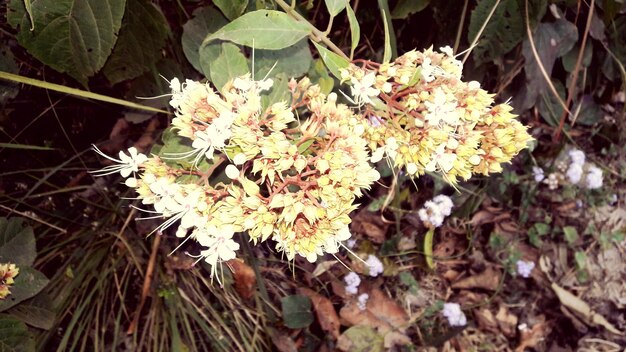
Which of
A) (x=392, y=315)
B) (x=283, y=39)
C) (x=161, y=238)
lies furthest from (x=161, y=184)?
(x=392, y=315)

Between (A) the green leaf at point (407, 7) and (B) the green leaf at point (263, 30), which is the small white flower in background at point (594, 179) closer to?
(A) the green leaf at point (407, 7)

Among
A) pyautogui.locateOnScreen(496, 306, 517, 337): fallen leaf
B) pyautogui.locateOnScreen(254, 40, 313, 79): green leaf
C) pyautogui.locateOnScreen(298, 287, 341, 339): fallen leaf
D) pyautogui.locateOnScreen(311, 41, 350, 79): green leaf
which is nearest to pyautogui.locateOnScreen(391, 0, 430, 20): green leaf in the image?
pyautogui.locateOnScreen(254, 40, 313, 79): green leaf

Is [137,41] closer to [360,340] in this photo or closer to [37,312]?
[37,312]

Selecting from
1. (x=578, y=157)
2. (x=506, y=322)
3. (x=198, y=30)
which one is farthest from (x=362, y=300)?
(x=198, y=30)

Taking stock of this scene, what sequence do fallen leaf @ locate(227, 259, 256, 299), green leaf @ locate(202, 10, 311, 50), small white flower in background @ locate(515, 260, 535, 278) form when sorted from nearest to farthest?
green leaf @ locate(202, 10, 311, 50) < fallen leaf @ locate(227, 259, 256, 299) < small white flower in background @ locate(515, 260, 535, 278)

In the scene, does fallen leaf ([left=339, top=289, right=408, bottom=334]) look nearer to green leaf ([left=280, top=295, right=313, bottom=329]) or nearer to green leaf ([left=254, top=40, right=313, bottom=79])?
green leaf ([left=280, top=295, right=313, bottom=329])

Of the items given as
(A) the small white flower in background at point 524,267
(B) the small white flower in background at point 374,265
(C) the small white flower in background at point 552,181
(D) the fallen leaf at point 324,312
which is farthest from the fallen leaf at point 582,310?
(D) the fallen leaf at point 324,312
